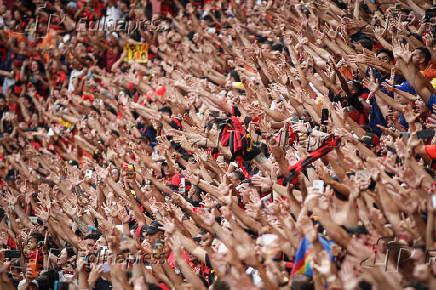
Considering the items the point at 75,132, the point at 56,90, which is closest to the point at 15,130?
the point at 56,90

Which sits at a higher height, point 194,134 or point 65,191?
point 194,134

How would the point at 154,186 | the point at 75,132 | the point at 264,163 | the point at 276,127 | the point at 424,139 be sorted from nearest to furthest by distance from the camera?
the point at 424,139
the point at 264,163
the point at 276,127
the point at 154,186
the point at 75,132

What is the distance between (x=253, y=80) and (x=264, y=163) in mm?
2089

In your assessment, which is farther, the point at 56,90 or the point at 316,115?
the point at 56,90

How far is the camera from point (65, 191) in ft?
24.1

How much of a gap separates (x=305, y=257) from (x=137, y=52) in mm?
8416

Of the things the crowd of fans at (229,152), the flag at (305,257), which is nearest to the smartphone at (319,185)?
the crowd of fans at (229,152)

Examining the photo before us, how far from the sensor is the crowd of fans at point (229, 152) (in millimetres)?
3270

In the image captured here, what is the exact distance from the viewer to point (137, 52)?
10.9 metres

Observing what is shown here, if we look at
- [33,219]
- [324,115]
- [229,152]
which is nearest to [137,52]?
[33,219]

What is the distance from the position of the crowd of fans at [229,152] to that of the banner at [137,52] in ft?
0.37

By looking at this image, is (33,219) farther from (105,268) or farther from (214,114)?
(105,268)

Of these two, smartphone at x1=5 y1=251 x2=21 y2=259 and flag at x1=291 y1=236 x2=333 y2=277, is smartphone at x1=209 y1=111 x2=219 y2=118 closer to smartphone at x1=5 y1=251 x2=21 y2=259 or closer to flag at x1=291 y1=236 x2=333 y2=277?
smartphone at x1=5 y1=251 x2=21 y2=259

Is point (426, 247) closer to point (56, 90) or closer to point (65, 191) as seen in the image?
point (65, 191)
